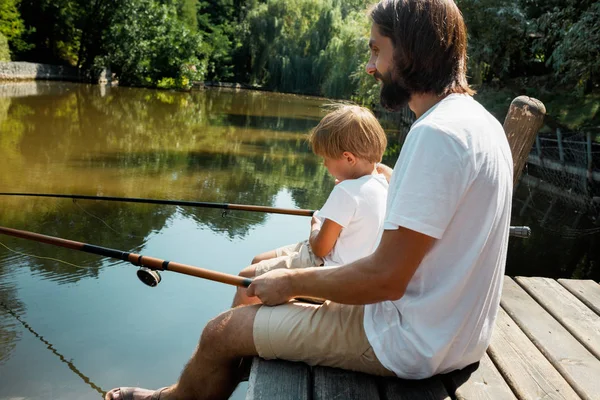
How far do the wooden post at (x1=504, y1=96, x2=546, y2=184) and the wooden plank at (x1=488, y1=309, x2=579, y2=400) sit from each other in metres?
1.37

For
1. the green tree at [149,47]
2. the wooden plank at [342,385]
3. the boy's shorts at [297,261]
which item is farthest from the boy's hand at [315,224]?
the green tree at [149,47]

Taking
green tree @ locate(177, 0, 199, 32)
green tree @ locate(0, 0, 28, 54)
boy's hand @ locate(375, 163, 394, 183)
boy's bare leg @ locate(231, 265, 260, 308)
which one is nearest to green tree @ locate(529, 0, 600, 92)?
boy's hand @ locate(375, 163, 394, 183)

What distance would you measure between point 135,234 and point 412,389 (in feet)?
14.7

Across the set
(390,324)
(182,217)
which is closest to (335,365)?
(390,324)

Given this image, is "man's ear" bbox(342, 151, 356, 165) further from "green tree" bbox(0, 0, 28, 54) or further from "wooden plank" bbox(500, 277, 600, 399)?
"green tree" bbox(0, 0, 28, 54)

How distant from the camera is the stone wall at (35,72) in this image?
23.8 metres

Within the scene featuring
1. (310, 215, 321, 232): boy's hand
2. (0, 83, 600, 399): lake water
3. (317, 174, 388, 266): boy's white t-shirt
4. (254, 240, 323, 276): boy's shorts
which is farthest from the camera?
(0, 83, 600, 399): lake water

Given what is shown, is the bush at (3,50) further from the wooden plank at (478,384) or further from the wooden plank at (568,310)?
the wooden plank at (478,384)

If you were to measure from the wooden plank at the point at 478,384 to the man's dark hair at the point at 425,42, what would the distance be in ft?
2.95

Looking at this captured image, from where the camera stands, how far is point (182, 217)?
6496 millimetres

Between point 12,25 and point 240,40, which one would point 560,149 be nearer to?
point 12,25

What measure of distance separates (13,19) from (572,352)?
97.0ft

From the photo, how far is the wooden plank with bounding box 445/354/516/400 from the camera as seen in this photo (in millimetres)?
1843

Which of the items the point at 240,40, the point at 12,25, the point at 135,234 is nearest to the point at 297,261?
the point at 135,234
